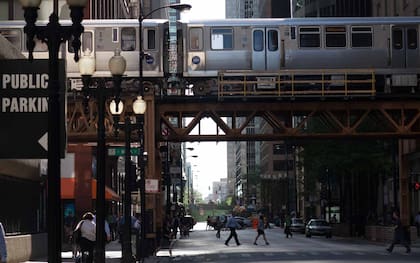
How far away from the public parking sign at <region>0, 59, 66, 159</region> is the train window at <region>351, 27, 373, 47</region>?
69.0ft

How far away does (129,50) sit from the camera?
121ft

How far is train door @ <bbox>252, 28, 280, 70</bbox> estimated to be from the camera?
121 feet

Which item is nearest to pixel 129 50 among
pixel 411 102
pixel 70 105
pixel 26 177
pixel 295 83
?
pixel 70 105

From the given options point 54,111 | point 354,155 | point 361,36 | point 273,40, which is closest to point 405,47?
point 361,36

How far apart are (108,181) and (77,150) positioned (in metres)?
13.8

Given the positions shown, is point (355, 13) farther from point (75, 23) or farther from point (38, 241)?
point (75, 23)

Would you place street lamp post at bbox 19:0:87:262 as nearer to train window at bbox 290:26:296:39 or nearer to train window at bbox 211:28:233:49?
train window at bbox 211:28:233:49

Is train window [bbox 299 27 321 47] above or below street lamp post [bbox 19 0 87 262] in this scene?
above

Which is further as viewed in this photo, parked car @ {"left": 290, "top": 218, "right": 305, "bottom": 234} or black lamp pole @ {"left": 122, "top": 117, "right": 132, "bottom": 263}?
parked car @ {"left": 290, "top": 218, "right": 305, "bottom": 234}

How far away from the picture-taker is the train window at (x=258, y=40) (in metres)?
37.0

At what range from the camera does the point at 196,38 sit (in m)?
36.7

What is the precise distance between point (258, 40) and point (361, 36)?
15.7ft

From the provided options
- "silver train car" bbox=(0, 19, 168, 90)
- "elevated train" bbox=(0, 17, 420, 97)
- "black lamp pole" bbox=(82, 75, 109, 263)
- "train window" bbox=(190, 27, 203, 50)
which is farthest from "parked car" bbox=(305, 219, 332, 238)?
"black lamp pole" bbox=(82, 75, 109, 263)

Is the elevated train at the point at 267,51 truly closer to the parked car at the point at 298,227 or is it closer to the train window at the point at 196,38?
the train window at the point at 196,38
